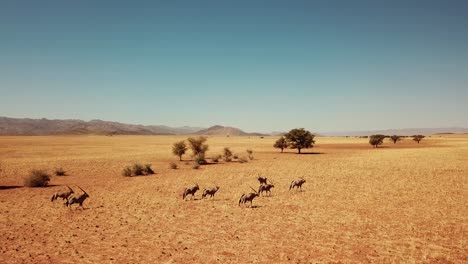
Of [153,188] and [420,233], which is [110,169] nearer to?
[153,188]

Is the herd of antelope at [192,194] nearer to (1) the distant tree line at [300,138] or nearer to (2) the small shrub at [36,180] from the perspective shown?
(2) the small shrub at [36,180]

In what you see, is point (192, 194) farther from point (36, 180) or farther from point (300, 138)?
point (300, 138)

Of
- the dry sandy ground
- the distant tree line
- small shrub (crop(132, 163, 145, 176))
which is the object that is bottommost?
the dry sandy ground

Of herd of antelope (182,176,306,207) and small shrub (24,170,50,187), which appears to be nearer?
herd of antelope (182,176,306,207)

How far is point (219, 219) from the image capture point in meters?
18.1

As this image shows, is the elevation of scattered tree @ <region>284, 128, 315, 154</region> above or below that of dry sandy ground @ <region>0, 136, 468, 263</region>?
above

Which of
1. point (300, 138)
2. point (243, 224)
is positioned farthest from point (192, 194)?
point (300, 138)

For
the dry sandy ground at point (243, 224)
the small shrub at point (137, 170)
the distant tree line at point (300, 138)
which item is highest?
the distant tree line at point (300, 138)

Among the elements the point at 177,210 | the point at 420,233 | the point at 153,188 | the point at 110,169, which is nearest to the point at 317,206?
the point at 420,233

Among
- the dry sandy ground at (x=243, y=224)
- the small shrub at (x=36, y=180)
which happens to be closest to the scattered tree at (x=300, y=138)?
the dry sandy ground at (x=243, y=224)

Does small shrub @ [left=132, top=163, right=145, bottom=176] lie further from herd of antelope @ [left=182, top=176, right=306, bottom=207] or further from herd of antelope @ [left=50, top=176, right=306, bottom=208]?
herd of antelope @ [left=182, top=176, right=306, bottom=207]

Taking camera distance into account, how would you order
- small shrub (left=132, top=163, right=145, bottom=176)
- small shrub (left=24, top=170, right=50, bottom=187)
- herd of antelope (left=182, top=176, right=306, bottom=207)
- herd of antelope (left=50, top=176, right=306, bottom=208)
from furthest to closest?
small shrub (left=132, top=163, right=145, bottom=176) < small shrub (left=24, top=170, right=50, bottom=187) < herd of antelope (left=182, top=176, right=306, bottom=207) < herd of antelope (left=50, top=176, right=306, bottom=208)

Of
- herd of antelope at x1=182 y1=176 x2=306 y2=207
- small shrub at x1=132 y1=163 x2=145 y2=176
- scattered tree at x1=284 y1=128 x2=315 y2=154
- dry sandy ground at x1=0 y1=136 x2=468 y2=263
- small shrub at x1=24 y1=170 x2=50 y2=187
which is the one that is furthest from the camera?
scattered tree at x1=284 y1=128 x2=315 y2=154

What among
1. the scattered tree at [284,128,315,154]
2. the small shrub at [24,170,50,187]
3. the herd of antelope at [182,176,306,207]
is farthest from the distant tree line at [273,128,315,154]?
the small shrub at [24,170,50,187]
